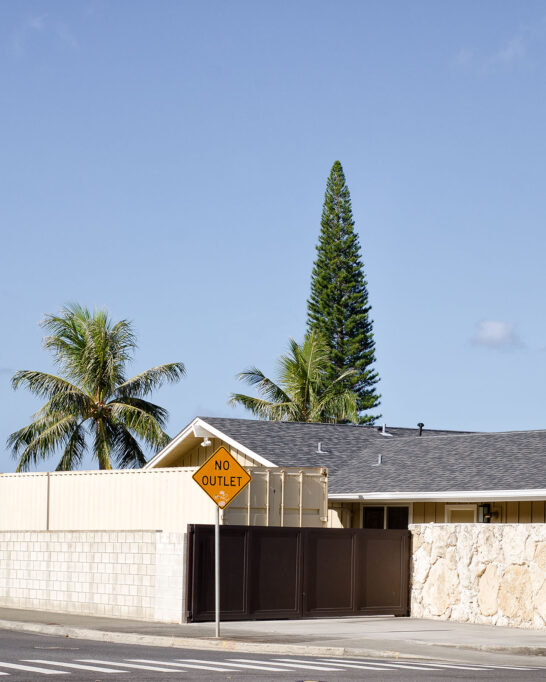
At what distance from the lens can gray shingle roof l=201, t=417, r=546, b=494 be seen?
91.2ft

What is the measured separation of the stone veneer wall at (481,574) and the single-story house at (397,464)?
173 cm

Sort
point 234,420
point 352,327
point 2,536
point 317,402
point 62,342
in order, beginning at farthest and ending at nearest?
point 352,327 → point 317,402 → point 62,342 → point 234,420 → point 2,536

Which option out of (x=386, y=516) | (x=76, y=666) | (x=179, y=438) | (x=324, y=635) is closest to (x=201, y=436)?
(x=179, y=438)

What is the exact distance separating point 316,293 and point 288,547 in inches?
1390

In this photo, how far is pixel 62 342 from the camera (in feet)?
143

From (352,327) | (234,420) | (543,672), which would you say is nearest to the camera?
(543,672)

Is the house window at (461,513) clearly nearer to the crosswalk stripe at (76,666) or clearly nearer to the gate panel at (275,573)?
the gate panel at (275,573)

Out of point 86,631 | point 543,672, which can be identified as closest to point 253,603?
point 86,631

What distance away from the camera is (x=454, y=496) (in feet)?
88.1

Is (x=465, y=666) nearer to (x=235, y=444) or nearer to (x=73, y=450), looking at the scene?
(x=235, y=444)

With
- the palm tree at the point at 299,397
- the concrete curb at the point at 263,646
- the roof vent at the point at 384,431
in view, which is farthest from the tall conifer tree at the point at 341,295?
the concrete curb at the point at 263,646

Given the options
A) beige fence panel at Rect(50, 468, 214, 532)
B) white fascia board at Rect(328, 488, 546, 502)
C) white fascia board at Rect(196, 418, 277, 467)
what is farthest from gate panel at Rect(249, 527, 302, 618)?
white fascia board at Rect(196, 418, 277, 467)

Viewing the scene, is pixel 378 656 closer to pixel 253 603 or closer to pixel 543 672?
pixel 543 672

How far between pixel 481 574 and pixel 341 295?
35525 millimetres
